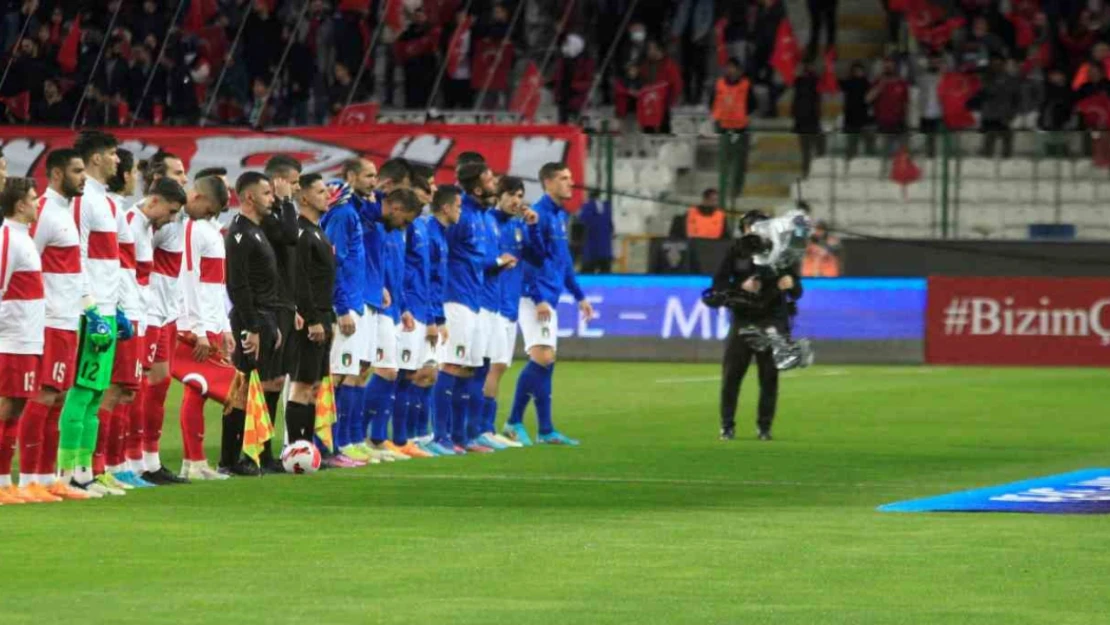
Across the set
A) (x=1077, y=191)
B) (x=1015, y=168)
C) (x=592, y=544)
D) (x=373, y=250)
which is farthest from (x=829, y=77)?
(x=592, y=544)

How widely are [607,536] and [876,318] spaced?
62.8 ft

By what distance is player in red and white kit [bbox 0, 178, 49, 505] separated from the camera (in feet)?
43.1

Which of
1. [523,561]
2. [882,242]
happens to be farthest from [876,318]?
[523,561]

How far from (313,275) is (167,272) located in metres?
1.15

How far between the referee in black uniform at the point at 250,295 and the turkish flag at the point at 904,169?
16463 millimetres

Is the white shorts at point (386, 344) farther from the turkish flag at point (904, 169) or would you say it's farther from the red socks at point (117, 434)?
the turkish flag at point (904, 169)

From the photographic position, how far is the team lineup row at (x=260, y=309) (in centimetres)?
1345

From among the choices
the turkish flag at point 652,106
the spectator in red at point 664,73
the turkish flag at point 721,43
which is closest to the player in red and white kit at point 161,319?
the turkish flag at point 652,106

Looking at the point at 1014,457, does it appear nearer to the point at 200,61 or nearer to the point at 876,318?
the point at 876,318

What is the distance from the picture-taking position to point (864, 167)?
31.0 m

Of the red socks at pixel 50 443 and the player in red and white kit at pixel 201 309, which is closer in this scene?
the red socks at pixel 50 443

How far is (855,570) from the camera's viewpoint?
34.1ft

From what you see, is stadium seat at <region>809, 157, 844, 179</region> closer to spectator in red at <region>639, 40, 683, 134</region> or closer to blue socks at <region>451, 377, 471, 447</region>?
spectator in red at <region>639, 40, 683, 134</region>

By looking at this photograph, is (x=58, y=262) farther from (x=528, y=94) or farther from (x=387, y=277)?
(x=528, y=94)
